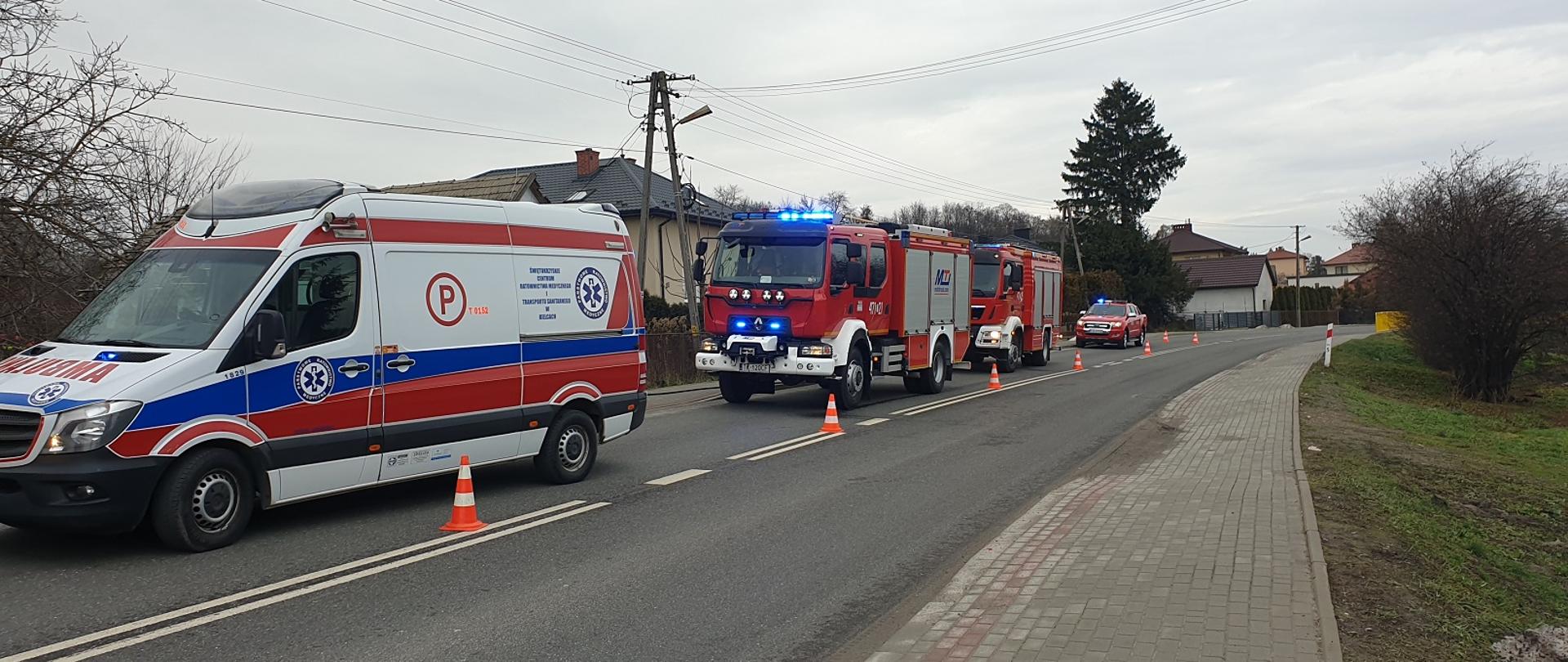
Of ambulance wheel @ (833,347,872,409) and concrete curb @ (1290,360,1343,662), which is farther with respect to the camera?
ambulance wheel @ (833,347,872,409)

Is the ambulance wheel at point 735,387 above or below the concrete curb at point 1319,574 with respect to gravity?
above

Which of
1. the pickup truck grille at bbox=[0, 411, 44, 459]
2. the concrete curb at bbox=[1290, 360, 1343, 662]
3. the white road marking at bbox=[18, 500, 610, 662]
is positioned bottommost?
the white road marking at bbox=[18, 500, 610, 662]

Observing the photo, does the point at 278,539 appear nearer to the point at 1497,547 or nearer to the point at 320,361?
the point at 320,361

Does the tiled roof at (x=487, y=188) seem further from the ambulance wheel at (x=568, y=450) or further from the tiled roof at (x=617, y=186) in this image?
the ambulance wheel at (x=568, y=450)

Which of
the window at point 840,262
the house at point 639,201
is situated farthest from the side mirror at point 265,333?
the house at point 639,201

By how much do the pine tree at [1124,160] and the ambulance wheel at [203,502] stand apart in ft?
210

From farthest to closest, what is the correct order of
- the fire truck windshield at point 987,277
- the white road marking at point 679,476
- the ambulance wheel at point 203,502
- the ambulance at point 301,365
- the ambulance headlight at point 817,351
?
the fire truck windshield at point 987,277, the ambulance headlight at point 817,351, the white road marking at point 679,476, the ambulance wheel at point 203,502, the ambulance at point 301,365

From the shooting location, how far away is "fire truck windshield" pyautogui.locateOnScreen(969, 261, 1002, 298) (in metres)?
23.7

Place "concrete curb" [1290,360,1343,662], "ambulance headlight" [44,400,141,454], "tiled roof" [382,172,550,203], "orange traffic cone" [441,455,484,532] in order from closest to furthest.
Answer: "concrete curb" [1290,360,1343,662] < "ambulance headlight" [44,400,141,454] < "orange traffic cone" [441,455,484,532] < "tiled roof" [382,172,550,203]

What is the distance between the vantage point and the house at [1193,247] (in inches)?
4296

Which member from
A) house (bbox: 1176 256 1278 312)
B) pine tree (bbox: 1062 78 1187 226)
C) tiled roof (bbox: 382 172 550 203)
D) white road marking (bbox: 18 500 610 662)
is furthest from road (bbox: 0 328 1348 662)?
→ house (bbox: 1176 256 1278 312)

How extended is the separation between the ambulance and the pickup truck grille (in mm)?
10

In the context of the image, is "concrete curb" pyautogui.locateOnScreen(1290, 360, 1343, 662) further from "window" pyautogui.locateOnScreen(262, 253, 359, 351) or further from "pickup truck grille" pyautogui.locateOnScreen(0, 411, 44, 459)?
"pickup truck grille" pyautogui.locateOnScreen(0, 411, 44, 459)

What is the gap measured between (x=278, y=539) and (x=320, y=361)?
1.24 metres
